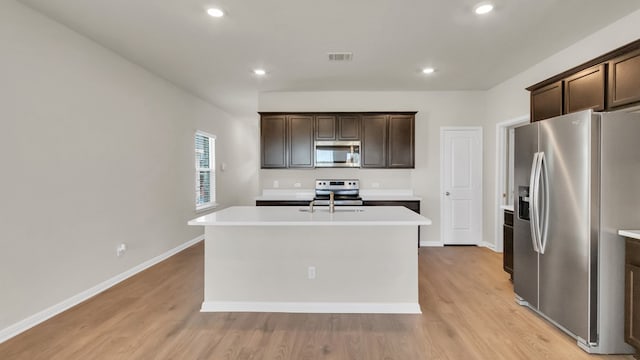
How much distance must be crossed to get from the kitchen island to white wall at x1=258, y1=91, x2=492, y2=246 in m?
2.76

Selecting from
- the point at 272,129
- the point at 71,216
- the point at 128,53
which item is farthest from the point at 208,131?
the point at 71,216

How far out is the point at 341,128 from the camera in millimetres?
5277

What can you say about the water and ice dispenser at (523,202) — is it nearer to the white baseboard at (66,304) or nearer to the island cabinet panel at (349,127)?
the island cabinet panel at (349,127)

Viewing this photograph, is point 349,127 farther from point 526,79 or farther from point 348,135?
point 526,79

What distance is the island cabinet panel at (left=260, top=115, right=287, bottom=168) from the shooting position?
17.5 ft

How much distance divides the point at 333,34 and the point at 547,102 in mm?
2339

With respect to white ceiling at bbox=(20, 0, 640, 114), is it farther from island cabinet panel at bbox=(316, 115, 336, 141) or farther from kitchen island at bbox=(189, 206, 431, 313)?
kitchen island at bbox=(189, 206, 431, 313)

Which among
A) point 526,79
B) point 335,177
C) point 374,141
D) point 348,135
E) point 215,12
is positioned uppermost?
point 215,12

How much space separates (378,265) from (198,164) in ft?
14.4

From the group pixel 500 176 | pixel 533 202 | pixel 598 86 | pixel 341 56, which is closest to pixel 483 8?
pixel 598 86

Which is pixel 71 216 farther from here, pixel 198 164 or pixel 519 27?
pixel 519 27

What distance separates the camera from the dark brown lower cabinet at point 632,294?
2.12 m

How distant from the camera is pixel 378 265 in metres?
2.96

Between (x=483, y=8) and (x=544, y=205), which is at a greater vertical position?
(x=483, y=8)
